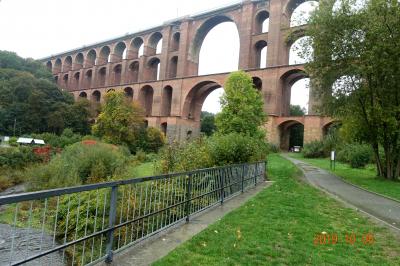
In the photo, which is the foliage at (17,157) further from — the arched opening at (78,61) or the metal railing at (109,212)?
the arched opening at (78,61)

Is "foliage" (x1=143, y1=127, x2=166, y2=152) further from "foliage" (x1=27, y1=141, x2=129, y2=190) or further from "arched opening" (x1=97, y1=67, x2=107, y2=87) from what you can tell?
"arched opening" (x1=97, y1=67, x2=107, y2=87)

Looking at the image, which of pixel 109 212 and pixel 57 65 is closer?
pixel 109 212

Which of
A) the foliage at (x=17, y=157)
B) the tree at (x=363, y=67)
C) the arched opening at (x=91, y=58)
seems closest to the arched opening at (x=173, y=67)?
the arched opening at (x=91, y=58)

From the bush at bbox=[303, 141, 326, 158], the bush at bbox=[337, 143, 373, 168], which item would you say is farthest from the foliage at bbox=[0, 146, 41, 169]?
the bush at bbox=[303, 141, 326, 158]

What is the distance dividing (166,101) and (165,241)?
156 feet

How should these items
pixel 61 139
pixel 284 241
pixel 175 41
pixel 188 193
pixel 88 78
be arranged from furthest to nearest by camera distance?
pixel 88 78
pixel 175 41
pixel 61 139
pixel 188 193
pixel 284 241

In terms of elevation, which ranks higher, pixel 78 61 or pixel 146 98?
pixel 78 61

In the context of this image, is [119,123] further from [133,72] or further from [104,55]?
[104,55]

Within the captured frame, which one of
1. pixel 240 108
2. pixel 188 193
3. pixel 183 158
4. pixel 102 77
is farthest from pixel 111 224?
pixel 102 77

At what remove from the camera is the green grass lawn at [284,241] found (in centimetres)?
444

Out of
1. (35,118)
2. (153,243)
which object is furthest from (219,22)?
(153,243)

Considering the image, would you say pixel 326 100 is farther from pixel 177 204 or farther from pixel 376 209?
pixel 177 204

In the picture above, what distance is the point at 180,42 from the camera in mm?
51094

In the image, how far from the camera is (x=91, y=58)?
6869cm
